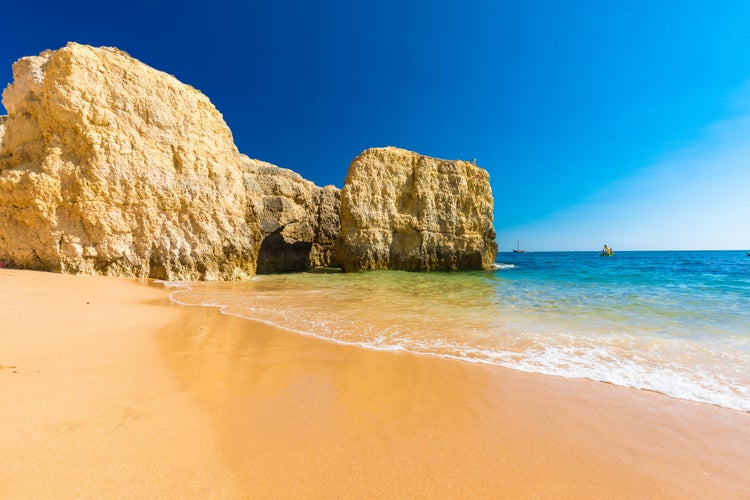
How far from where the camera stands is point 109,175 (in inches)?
404

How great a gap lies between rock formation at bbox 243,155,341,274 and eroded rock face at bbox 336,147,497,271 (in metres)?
2.80

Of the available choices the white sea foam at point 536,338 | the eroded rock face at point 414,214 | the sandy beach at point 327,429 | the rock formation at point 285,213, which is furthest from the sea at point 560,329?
the eroded rock face at point 414,214

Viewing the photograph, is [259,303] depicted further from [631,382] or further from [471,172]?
[471,172]

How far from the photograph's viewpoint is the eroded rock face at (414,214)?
64.4ft

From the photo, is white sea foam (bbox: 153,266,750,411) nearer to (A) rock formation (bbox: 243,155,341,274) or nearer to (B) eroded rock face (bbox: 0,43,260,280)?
(B) eroded rock face (bbox: 0,43,260,280)

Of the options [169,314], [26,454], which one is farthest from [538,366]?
[169,314]

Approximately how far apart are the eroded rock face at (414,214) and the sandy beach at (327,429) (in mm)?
16282

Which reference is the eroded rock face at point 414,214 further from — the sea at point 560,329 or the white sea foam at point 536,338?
the white sea foam at point 536,338

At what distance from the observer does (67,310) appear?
15.9 feet

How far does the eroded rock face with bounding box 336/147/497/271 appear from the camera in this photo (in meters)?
19.6

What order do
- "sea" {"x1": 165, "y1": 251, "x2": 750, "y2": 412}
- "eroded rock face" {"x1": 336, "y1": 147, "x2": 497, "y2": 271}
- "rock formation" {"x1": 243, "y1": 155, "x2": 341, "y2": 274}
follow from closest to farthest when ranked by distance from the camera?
"sea" {"x1": 165, "y1": 251, "x2": 750, "y2": 412} → "rock formation" {"x1": 243, "y1": 155, "x2": 341, "y2": 274} → "eroded rock face" {"x1": 336, "y1": 147, "x2": 497, "y2": 271}

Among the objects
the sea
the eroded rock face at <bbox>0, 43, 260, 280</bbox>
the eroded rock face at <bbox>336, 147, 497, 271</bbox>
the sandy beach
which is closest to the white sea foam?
the sea

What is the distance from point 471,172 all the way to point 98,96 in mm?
20127

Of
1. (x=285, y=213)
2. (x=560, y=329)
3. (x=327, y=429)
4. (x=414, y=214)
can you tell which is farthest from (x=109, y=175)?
(x=414, y=214)
